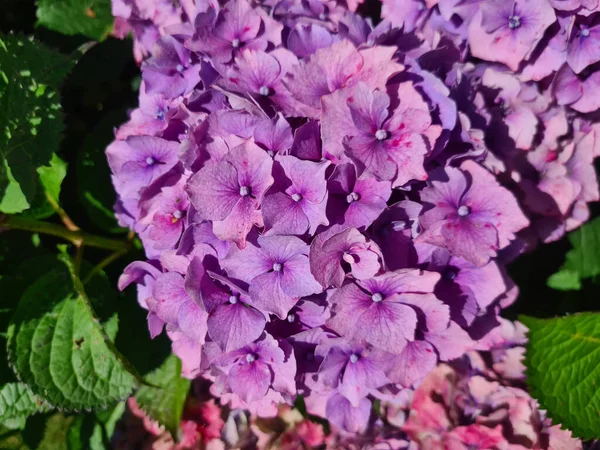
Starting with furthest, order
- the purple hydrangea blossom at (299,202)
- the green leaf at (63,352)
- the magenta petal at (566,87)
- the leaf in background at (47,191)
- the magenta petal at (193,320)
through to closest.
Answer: the leaf in background at (47,191) → the green leaf at (63,352) → the magenta petal at (566,87) → the magenta petal at (193,320) → the purple hydrangea blossom at (299,202)

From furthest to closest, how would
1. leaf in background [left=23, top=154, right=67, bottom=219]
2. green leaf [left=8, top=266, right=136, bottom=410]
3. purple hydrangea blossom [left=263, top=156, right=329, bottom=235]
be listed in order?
1. leaf in background [left=23, top=154, right=67, bottom=219]
2. green leaf [left=8, top=266, right=136, bottom=410]
3. purple hydrangea blossom [left=263, top=156, right=329, bottom=235]

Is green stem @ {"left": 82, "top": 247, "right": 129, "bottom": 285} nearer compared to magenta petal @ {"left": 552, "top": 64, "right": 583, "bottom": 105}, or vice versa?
magenta petal @ {"left": 552, "top": 64, "right": 583, "bottom": 105}

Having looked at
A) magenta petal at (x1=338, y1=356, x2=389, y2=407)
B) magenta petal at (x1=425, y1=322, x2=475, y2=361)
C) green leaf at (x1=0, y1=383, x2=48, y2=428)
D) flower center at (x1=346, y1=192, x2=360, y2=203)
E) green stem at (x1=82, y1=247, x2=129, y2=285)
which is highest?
flower center at (x1=346, y1=192, x2=360, y2=203)

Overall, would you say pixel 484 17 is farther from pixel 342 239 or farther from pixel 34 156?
pixel 34 156

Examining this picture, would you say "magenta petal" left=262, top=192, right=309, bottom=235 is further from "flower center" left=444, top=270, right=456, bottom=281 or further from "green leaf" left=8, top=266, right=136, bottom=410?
"green leaf" left=8, top=266, right=136, bottom=410

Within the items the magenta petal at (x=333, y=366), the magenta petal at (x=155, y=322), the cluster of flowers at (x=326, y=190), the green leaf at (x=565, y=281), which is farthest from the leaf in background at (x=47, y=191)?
the green leaf at (x=565, y=281)

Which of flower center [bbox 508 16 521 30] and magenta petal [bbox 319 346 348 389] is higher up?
flower center [bbox 508 16 521 30]

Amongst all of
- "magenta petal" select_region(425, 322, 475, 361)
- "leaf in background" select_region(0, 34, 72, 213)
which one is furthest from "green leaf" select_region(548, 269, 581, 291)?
"leaf in background" select_region(0, 34, 72, 213)

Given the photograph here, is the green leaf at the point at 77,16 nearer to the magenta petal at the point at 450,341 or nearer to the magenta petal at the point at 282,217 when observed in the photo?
the magenta petal at the point at 282,217
